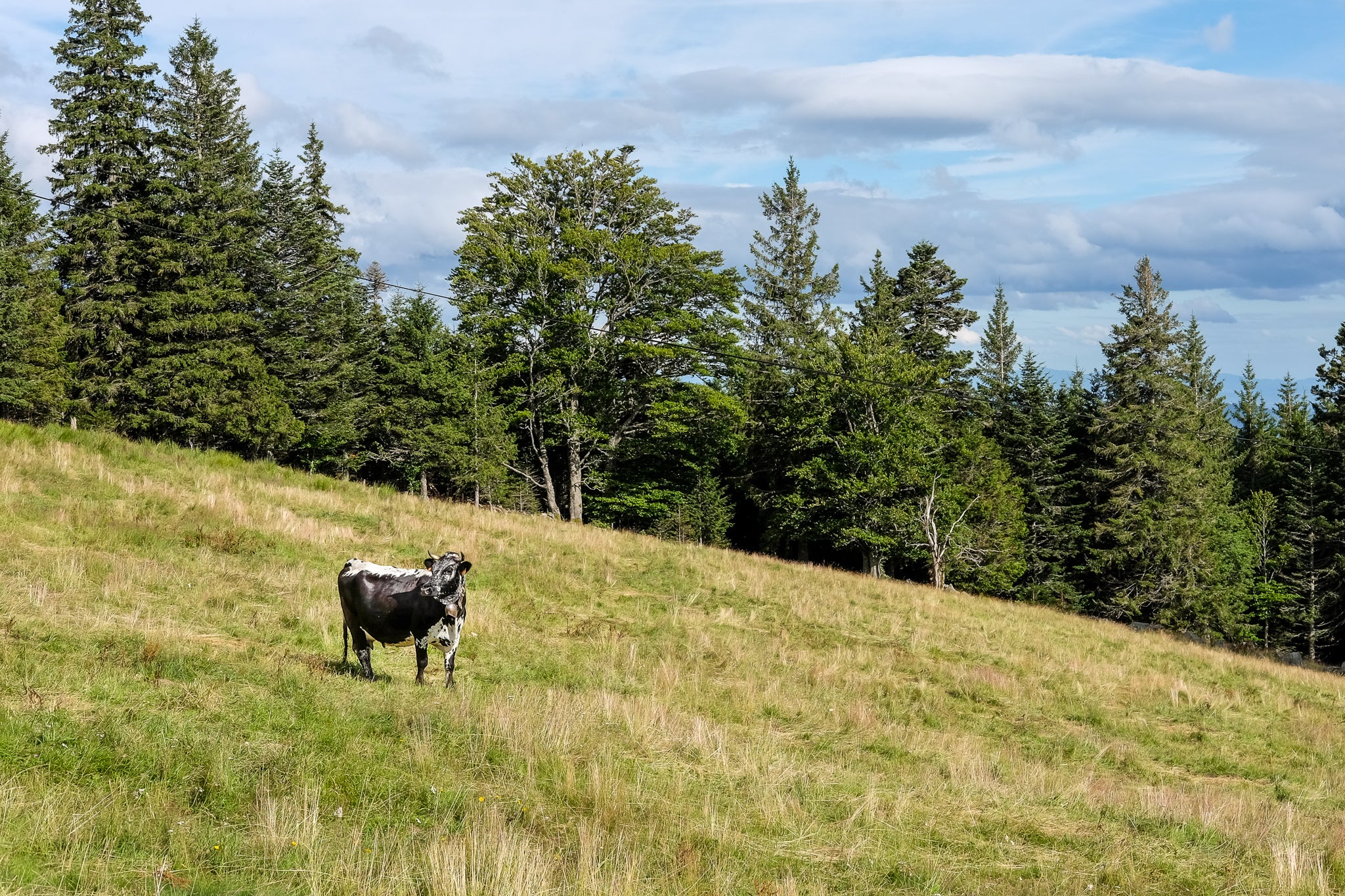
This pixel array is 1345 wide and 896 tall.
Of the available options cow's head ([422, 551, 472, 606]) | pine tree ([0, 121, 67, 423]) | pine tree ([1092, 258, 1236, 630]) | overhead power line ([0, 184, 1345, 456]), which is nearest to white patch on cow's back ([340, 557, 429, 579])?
cow's head ([422, 551, 472, 606])

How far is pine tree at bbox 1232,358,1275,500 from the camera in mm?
66812

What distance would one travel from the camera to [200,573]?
1462 cm

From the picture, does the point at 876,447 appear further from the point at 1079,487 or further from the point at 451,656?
the point at 451,656

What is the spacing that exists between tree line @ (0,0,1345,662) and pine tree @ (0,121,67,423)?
238mm

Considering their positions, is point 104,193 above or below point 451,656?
above

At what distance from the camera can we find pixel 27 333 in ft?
137

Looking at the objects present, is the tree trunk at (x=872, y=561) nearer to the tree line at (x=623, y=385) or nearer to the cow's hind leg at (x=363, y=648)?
the tree line at (x=623, y=385)

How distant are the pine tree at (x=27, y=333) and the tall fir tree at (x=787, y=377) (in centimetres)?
3241

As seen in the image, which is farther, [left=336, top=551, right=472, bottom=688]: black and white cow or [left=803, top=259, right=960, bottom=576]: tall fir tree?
[left=803, top=259, right=960, bottom=576]: tall fir tree

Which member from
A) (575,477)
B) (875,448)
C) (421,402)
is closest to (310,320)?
(421,402)

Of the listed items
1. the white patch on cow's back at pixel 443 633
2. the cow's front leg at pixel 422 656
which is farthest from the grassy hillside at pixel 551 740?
the white patch on cow's back at pixel 443 633

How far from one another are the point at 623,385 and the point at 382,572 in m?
32.9

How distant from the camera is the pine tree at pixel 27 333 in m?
40.0

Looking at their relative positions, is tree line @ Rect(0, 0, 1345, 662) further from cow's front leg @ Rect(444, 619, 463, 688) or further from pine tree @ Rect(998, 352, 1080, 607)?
cow's front leg @ Rect(444, 619, 463, 688)
